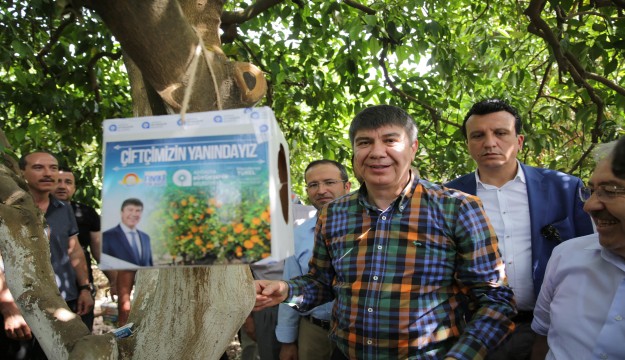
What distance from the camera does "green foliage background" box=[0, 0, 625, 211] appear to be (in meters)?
4.22

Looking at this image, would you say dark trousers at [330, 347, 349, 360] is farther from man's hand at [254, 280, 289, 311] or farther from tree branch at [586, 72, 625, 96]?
tree branch at [586, 72, 625, 96]

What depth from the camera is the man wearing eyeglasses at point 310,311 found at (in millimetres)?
3342

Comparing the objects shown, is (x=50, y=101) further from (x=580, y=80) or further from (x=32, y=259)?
(x=580, y=80)

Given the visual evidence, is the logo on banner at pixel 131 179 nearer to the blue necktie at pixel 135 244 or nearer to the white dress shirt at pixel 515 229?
the blue necktie at pixel 135 244

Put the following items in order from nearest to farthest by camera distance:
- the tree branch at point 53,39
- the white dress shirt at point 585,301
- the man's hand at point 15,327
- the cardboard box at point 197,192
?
1. the cardboard box at point 197,192
2. the white dress shirt at point 585,301
3. the man's hand at point 15,327
4. the tree branch at point 53,39

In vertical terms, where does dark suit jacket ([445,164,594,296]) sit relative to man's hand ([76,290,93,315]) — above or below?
above

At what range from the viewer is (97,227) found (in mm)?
5039

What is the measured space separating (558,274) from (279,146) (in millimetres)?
1250

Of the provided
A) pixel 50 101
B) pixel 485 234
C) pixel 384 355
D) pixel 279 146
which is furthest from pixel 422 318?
pixel 50 101

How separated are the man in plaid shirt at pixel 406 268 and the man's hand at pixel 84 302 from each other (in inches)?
108

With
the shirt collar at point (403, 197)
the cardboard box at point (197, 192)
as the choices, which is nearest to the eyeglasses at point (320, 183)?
the shirt collar at point (403, 197)

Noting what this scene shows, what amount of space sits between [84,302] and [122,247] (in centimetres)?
328

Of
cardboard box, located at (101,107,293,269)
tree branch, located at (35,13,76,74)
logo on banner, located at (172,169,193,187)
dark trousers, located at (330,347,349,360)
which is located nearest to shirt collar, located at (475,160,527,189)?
dark trousers, located at (330,347,349,360)

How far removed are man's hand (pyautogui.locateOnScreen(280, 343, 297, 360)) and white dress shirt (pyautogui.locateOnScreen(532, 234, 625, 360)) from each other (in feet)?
5.58
